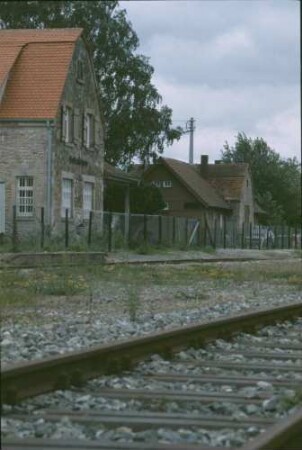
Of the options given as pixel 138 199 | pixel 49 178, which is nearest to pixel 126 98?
pixel 138 199

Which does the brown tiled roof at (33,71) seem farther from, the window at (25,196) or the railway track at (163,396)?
the railway track at (163,396)

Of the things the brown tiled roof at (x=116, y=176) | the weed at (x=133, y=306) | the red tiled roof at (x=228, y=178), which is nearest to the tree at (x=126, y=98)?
the brown tiled roof at (x=116, y=176)

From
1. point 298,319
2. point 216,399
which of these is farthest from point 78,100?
point 216,399

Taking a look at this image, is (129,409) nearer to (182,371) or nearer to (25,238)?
(182,371)

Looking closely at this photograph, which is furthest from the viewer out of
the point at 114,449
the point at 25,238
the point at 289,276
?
the point at 25,238

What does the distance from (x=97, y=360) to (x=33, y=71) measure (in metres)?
28.6

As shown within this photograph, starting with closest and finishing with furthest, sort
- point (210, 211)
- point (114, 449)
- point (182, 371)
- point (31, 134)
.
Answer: point (114, 449)
point (182, 371)
point (31, 134)
point (210, 211)

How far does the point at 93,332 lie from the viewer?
9.96 m

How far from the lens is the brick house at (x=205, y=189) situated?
2950 inches

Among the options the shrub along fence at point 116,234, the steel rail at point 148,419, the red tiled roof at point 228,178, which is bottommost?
the steel rail at point 148,419

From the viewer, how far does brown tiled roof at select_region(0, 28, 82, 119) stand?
33656mm

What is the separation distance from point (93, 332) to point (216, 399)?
331 cm

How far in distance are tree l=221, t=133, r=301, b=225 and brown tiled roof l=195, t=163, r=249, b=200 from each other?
7170 mm

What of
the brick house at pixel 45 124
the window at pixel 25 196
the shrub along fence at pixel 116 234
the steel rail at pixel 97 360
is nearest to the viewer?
the steel rail at pixel 97 360
